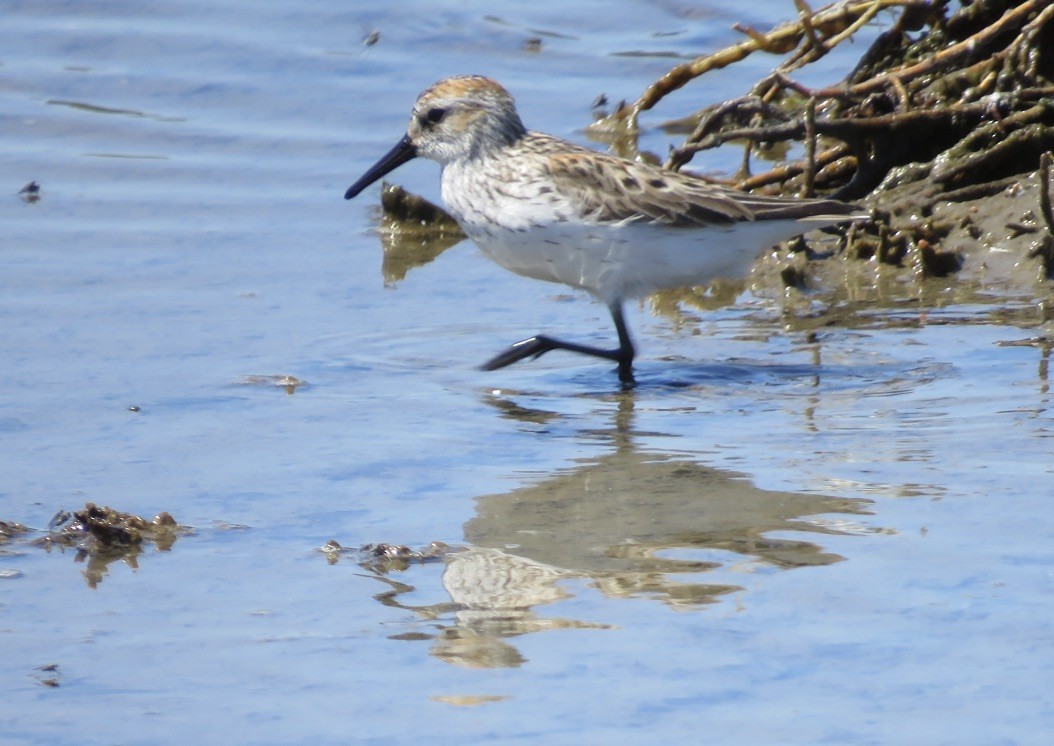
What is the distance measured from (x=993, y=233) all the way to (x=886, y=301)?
2.28 ft

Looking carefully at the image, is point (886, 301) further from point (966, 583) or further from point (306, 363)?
point (966, 583)

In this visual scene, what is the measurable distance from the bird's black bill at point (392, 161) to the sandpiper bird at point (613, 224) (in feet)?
2.78

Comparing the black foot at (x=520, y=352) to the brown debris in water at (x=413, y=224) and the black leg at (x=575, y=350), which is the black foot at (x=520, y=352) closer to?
the black leg at (x=575, y=350)

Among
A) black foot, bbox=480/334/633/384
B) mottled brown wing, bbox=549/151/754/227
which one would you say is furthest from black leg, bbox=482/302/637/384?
mottled brown wing, bbox=549/151/754/227

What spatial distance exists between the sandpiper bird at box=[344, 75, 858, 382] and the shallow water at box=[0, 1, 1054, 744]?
325 millimetres

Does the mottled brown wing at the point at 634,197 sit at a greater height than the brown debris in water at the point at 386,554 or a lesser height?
greater

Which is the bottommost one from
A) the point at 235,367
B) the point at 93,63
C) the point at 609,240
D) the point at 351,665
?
the point at 351,665

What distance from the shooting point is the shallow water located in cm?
340

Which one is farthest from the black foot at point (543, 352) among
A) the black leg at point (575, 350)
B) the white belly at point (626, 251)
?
the white belly at point (626, 251)

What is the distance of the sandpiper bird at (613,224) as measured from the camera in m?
6.29

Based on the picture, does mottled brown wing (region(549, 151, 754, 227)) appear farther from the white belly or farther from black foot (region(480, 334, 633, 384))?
black foot (region(480, 334, 633, 384))

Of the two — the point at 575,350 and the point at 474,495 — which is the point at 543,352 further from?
the point at 474,495

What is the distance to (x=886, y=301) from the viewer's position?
7035mm

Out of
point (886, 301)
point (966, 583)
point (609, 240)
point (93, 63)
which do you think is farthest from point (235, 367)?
point (93, 63)
